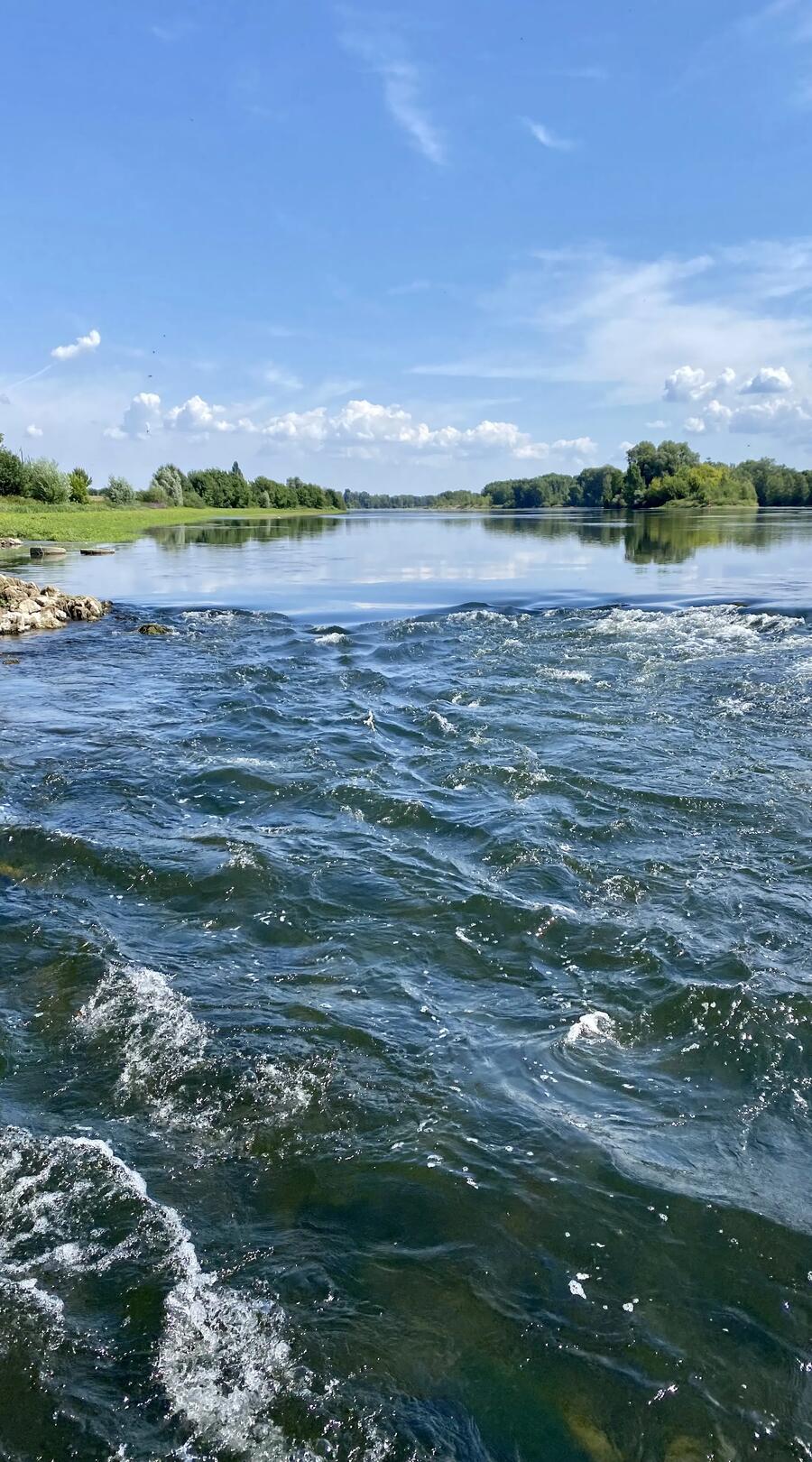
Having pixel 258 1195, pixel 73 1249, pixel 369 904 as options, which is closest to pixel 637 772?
pixel 369 904

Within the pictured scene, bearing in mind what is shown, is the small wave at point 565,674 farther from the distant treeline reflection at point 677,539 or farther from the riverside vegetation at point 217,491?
the riverside vegetation at point 217,491

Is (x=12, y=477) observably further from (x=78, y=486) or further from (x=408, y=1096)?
(x=408, y=1096)

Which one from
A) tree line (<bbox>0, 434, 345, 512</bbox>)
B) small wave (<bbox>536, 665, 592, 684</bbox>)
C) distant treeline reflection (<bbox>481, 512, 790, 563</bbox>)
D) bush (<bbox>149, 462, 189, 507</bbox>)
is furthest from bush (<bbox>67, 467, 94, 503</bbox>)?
small wave (<bbox>536, 665, 592, 684</bbox>)

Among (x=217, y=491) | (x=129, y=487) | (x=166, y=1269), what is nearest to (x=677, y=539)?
(x=166, y=1269)

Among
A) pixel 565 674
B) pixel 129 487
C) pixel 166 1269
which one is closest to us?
pixel 166 1269

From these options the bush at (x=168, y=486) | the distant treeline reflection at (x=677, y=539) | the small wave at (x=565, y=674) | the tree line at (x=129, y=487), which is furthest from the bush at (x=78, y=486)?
the small wave at (x=565, y=674)

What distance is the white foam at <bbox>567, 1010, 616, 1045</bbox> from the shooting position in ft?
22.3

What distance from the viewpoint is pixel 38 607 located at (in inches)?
1192

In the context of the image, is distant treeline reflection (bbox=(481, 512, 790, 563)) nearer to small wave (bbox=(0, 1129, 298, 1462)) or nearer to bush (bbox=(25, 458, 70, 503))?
small wave (bbox=(0, 1129, 298, 1462))

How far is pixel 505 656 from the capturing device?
23.1 metres

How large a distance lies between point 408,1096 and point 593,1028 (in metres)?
1.71

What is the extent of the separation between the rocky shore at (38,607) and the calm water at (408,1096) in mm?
16071

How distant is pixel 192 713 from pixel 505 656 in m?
9.35

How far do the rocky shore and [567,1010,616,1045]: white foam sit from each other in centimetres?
2636
